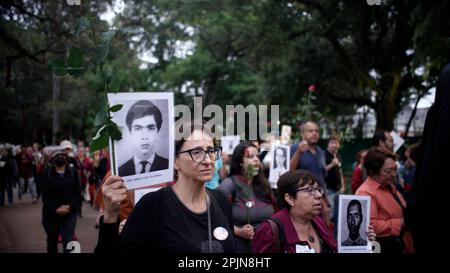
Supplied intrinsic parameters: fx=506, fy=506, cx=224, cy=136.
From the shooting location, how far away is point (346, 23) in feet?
57.5

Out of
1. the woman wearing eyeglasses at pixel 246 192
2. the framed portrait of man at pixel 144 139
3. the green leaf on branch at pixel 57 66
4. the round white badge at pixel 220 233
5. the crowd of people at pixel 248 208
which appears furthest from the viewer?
the woman wearing eyeglasses at pixel 246 192

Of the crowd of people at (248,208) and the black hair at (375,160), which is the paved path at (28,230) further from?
the black hair at (375,160)

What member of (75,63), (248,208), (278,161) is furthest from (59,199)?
(75,63)

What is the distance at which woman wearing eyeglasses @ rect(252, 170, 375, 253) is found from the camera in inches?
134

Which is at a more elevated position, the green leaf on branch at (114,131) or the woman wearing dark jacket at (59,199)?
the green leaf on branch at (114,131)

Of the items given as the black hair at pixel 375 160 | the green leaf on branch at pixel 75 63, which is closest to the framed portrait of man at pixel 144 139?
the green leaf on branch at pixel 75 63

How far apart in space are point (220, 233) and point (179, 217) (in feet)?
0.80

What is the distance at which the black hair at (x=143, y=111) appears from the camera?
9.52 feet

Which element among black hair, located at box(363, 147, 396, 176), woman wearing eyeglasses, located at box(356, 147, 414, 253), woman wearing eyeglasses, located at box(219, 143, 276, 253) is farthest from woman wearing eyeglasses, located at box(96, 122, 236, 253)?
black hair, located at box(363, 147, 396, 176)

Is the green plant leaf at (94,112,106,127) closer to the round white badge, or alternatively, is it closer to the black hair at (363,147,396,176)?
the round white badge

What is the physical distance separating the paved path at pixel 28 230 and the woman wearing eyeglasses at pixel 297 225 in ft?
13.0

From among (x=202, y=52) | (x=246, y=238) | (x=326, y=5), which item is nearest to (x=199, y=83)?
(x=202, y=52)

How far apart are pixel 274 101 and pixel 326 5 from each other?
22.7 feet
